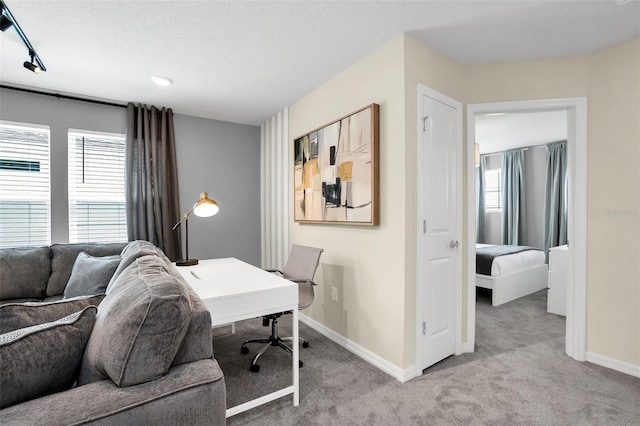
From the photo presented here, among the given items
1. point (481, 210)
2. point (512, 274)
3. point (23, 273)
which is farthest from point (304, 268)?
point (481, 210)

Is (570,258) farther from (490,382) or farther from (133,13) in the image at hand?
(133,13)

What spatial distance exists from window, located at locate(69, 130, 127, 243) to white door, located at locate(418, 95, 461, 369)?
129 inches

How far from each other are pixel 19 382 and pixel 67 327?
162 mm

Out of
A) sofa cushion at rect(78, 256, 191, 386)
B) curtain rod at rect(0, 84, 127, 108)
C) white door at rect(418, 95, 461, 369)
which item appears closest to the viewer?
sofa cushion at rect(78, 256, 191, 386)

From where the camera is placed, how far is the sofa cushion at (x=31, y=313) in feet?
3.38

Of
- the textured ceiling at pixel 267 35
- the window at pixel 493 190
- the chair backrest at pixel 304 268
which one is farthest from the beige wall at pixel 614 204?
the window at pixel 493 190

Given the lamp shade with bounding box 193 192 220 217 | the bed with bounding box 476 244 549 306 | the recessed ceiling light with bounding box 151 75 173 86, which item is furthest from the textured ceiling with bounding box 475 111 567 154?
the recessed ceiling light with bounding box 151 75 173 86

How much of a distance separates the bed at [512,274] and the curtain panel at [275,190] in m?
2.54

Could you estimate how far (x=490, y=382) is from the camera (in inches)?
83.7

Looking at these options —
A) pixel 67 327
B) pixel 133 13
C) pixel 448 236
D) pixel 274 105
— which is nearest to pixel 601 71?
pixel 448 236

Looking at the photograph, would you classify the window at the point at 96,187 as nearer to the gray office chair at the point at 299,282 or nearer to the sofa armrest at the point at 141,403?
the gray office chair at the point at 299,282

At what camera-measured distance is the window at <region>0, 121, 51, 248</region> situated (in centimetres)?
301

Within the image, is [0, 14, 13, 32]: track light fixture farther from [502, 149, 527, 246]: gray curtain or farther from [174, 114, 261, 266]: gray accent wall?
[502, 149, 527, 246]: gray curtain

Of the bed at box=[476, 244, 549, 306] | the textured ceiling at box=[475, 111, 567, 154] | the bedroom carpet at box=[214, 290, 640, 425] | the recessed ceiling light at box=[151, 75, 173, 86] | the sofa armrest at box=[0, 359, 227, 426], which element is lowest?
the bedroom carpet at box=[214, 290, 640, 425]
